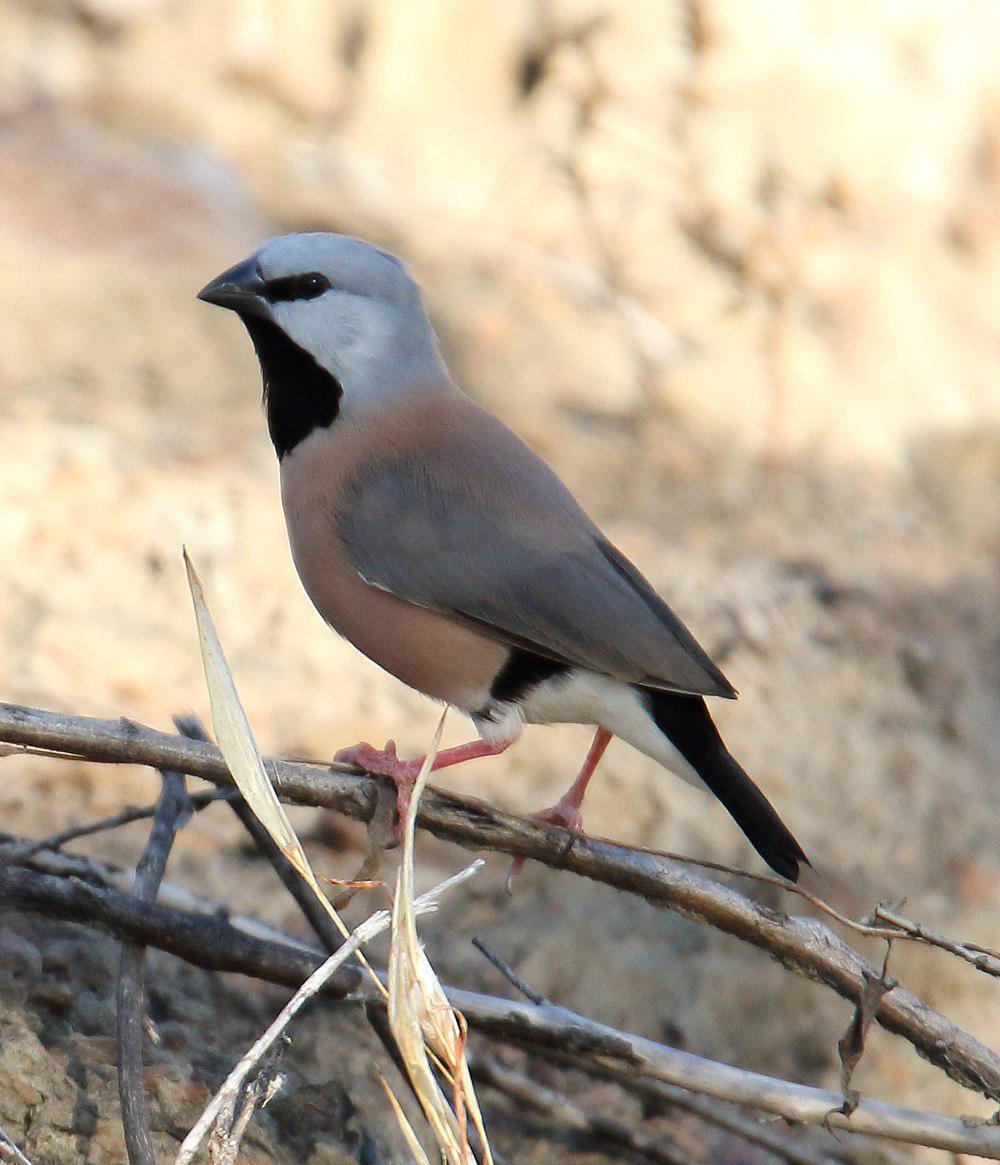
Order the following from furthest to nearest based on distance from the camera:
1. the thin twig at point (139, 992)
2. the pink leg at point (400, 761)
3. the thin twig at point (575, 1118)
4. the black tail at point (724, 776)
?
1. the thin twig at point (575, 1118)
2. the black tail at point (724, 776)
3. the pink leg at point (400, 761)
4. the thin twig at point (139, 992)

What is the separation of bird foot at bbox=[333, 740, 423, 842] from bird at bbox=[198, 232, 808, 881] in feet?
0.05

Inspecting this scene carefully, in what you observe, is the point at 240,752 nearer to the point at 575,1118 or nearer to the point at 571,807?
the point at 571,807

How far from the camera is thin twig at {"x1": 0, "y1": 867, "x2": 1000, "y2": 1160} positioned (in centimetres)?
286

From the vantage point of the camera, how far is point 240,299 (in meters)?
3.75

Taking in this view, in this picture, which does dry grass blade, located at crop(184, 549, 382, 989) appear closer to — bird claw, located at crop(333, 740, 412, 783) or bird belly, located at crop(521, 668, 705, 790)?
bird claw, located at crop(333, 740, 412, 783)

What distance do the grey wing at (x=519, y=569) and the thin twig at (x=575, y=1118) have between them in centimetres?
96

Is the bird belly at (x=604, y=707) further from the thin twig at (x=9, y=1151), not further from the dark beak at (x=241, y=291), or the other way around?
the thin twig at (x=9, y=1151)

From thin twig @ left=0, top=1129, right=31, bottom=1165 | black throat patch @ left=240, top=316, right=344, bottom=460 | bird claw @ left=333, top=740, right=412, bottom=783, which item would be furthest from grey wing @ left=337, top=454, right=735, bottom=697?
thin twig @ left=0, top=1129, right=31, bottom=1165

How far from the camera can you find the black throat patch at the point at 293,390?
3.80 meters

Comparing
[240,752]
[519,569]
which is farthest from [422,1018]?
[519,569]

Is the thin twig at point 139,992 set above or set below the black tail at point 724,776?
below

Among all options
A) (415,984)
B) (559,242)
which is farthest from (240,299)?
(559,242)

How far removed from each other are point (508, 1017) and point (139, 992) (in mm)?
735

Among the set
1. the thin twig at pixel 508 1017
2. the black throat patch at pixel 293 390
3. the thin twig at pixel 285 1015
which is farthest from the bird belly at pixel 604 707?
the thin twig at pixel 285 1015
